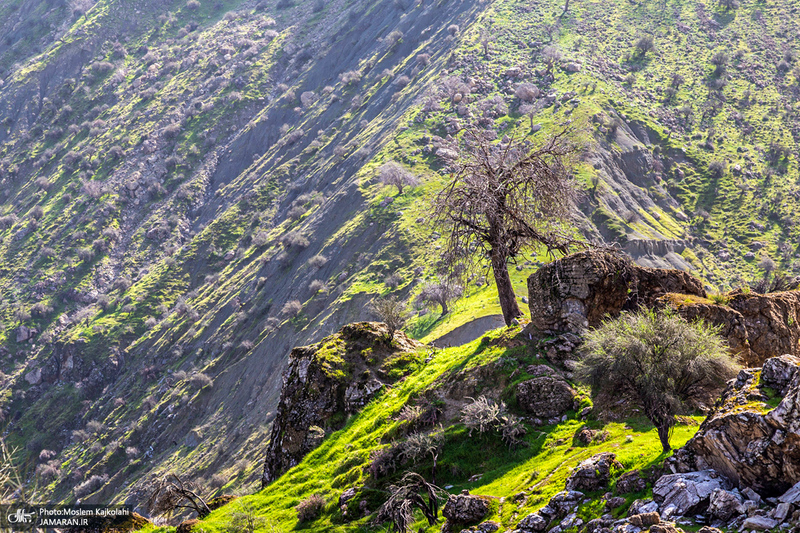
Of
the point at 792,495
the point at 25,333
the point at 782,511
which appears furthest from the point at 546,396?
the point at 25,333

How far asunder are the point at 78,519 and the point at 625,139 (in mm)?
70575

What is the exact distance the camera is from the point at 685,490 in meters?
9.42

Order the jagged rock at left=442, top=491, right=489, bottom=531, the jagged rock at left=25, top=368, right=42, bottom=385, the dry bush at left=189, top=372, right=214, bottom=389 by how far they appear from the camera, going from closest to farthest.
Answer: the jagged rock at left=442, top=491, right=489, bottom=531, the dry bush at left=189, top=372, right=214, bottom=389, the jagged rock at left=25, top=368, right=42, bottom=385

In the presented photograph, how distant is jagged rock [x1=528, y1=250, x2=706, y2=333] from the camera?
17031mm

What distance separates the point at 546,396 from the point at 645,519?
6.64 meters

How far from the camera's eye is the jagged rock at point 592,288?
17031 millimetres

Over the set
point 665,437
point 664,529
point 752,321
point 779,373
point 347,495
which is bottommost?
point 752,321

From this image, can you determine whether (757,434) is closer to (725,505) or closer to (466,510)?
(725,505)

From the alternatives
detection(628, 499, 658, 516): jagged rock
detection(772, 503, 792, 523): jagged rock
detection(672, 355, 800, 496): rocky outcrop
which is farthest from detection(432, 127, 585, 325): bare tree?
detection(772, 503, 792, 523): jagged rock

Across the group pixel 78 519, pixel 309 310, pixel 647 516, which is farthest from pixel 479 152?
pixel 309 310

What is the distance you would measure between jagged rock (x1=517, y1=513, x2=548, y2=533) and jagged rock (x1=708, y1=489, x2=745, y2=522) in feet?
10.9

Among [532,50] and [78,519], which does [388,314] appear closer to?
[78,519]

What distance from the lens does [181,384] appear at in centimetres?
6694

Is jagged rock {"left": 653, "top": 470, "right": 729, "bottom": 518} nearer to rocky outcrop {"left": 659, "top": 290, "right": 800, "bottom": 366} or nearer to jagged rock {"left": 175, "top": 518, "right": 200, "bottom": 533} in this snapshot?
rocky outcrop {"left": 659, "top": 290, "right": 800, "bottom": 366}
